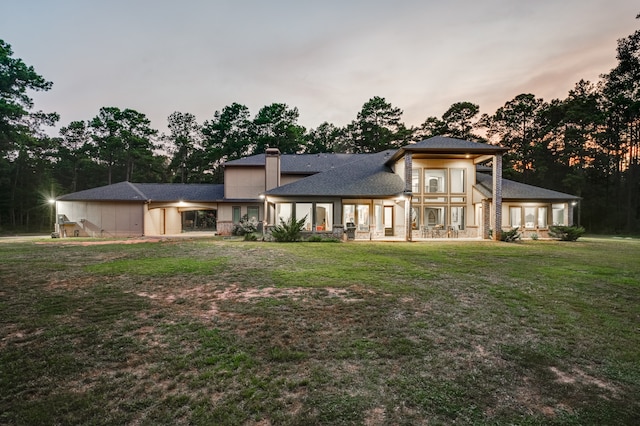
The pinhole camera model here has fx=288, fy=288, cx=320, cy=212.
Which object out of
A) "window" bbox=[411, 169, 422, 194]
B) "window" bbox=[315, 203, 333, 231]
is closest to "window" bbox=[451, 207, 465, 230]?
"window" bbox=[411, 169, 422, 194]

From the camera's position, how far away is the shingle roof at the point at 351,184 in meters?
20.2

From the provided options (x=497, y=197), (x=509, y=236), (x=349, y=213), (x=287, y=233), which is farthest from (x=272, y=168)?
(x=509, y=236)

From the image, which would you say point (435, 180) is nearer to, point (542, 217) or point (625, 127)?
point (542, 217)

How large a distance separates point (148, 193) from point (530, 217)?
108ft

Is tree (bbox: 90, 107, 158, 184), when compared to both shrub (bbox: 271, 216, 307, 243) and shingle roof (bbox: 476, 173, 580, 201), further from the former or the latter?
shingle roof (bbox: 476, 173, 580, 201)

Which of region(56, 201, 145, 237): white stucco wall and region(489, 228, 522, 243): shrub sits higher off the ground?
region(56, 201, 145, 237): white stucco wall

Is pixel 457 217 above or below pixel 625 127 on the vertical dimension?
below

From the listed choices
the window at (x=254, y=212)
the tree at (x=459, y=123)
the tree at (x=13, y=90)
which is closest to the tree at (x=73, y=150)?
the tree at (x=13, y=90)

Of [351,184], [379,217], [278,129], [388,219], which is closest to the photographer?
[351,184]

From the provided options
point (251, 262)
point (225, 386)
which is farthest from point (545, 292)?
point (251, 262)

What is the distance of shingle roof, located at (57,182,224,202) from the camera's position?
79.2 ft

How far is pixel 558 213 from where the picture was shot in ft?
73.8

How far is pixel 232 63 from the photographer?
25703 mm

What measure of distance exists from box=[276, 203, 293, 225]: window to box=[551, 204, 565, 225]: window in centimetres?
2036
